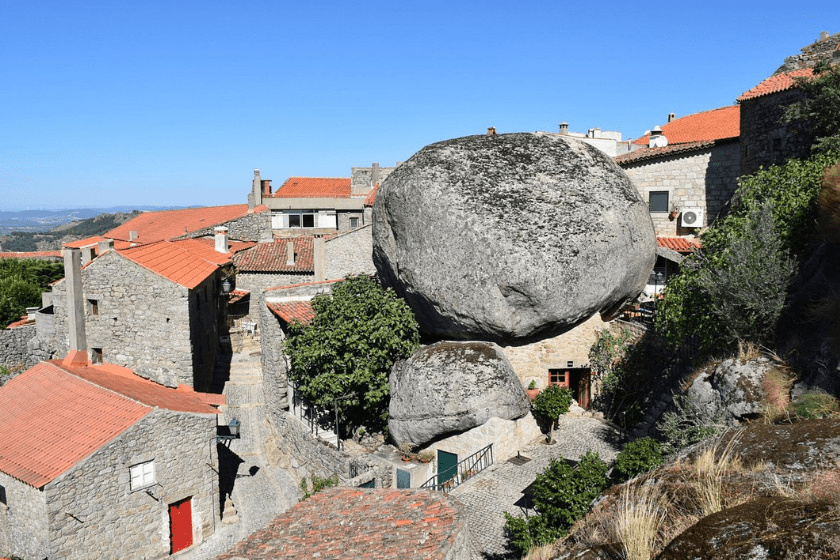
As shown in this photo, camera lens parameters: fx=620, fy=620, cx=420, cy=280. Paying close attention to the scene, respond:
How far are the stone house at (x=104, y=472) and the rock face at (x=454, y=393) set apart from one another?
16.7 ft

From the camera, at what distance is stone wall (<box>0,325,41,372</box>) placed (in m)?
26.0

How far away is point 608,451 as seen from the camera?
1582cm

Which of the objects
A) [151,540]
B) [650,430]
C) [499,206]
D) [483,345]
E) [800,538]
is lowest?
[151,540]

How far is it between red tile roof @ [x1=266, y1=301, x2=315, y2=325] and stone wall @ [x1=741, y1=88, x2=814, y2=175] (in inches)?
575

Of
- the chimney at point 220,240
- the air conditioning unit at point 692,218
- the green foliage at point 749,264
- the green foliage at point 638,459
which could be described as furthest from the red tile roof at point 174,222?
the green foliage at point 638,459

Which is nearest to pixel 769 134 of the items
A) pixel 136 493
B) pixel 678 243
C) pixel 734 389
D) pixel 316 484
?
pixel 678 243

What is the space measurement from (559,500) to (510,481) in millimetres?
4198

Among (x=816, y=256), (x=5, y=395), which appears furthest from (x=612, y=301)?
(x=5, y=395)

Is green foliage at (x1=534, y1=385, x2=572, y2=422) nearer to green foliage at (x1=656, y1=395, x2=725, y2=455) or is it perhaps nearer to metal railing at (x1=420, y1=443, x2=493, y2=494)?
metal railing at (x1=420, y1=443, x2=493, y2=494)

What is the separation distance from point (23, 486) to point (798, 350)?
16.3 m

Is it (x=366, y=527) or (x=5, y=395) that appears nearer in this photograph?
(x=366, y=527)

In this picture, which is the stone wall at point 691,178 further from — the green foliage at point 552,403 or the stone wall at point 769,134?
the green foliage at point 552,403

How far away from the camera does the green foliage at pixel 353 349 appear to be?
17000 mm

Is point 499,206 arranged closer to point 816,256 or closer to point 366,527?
point 816,256
